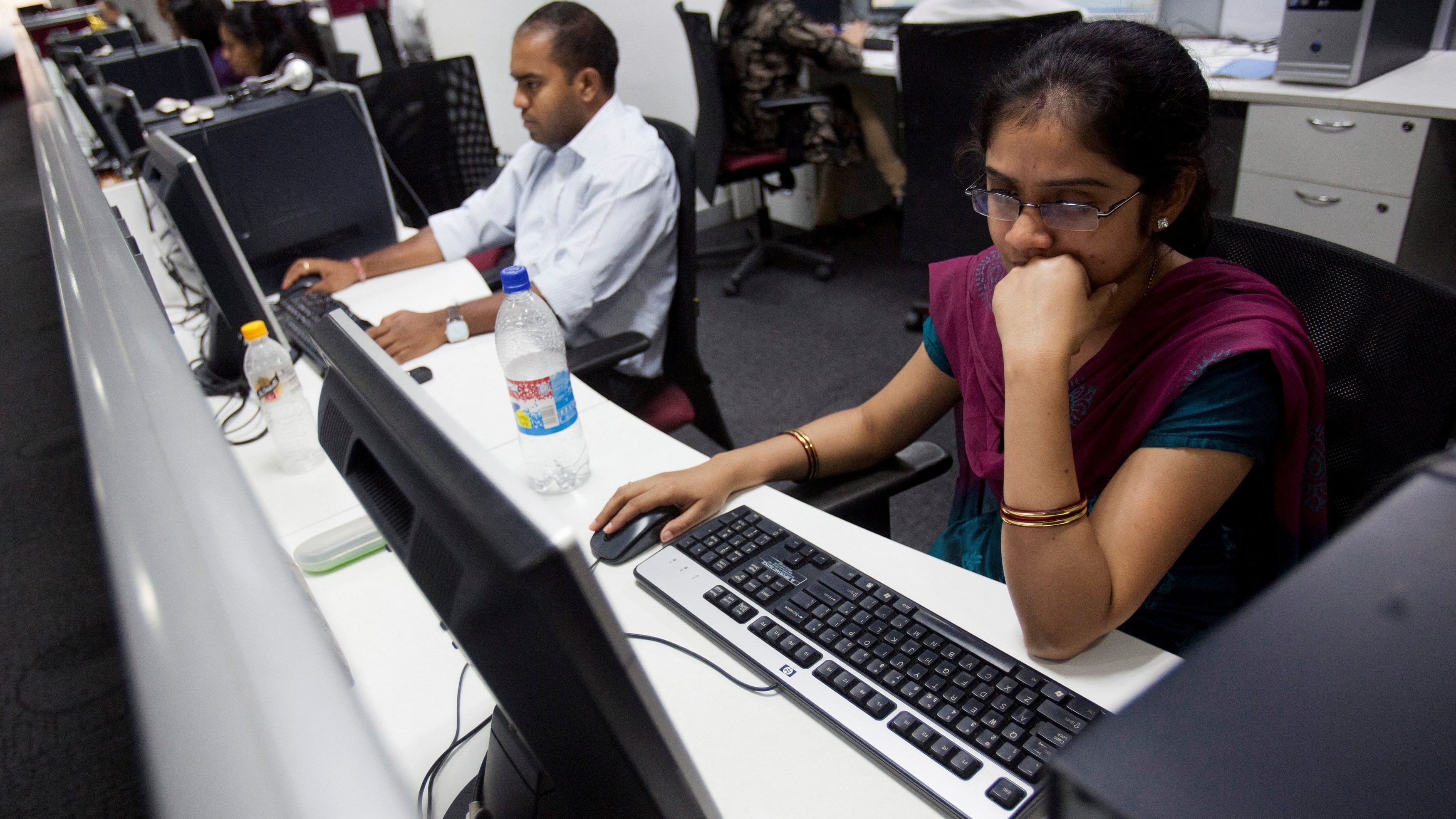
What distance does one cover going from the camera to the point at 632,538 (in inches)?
34.7

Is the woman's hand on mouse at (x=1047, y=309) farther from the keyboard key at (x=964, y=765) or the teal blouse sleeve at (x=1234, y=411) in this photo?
the keyboard key at (x=964, y=765)

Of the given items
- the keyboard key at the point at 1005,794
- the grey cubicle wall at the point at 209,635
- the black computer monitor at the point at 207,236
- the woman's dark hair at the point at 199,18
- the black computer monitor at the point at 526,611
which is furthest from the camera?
the woman's dark hair at the point at 199,18

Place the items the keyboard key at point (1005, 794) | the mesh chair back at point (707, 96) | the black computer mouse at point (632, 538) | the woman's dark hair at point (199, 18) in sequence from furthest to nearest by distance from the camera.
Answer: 1. the woman's dark hair at point (199, 18)
2. the mesh chair back at point (707, 96)
3. the black computer mouse at point (632, 538)
4. the keyboard key at point (1005, 794)

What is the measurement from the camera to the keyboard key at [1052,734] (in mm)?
604

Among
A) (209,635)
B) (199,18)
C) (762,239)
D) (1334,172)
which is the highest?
(199,18)

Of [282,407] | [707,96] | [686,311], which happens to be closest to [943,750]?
[282,407]

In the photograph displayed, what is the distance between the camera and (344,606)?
0.86 m

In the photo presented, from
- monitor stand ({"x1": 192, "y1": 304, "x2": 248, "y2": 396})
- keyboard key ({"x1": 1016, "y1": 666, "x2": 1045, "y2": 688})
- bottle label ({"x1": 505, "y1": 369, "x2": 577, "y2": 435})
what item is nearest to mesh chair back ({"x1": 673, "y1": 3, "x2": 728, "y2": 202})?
monitor stand ({"x1": 192, "y1": 304, "x2": 248, "y2": 396})

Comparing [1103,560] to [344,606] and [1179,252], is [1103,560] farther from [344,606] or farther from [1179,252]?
[344,606]

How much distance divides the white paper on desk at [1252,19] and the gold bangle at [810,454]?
2.24 metres

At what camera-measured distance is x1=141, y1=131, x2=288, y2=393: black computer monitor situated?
44.9 inches

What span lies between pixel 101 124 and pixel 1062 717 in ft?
8.48

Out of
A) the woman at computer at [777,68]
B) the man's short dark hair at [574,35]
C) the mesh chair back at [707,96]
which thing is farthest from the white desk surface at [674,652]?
the woman at computer at [777,68]

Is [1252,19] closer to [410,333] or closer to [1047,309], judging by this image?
[1047,309]
